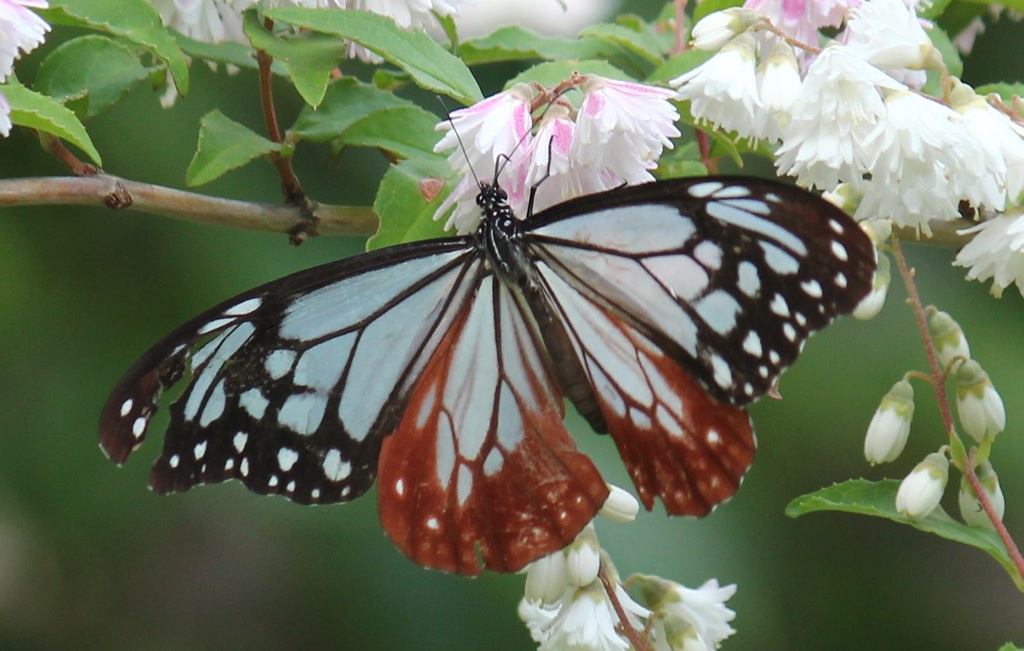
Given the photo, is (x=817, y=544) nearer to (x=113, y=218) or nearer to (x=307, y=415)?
(x=113, y=218)

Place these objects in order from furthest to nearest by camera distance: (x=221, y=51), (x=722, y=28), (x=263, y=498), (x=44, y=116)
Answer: (x=263, y=498) → (x=221, y=51) → (x=722, y=28) → (x=44, y=116)

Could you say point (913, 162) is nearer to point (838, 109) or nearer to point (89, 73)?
point (838, 109)

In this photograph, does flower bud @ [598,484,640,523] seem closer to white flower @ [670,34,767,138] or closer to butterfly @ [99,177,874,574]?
butterfly @ [99,177,874,574]

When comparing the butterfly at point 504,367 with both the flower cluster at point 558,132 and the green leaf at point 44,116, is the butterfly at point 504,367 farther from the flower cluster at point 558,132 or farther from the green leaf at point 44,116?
the green leaf at point 44,116

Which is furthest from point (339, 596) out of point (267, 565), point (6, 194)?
point (6, 194)

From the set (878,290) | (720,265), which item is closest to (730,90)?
(720,265)

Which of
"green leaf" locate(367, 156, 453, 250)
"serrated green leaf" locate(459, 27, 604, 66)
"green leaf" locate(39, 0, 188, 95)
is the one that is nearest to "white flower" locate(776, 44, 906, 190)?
"green leaf" locate(367, 156, 453, 250)
